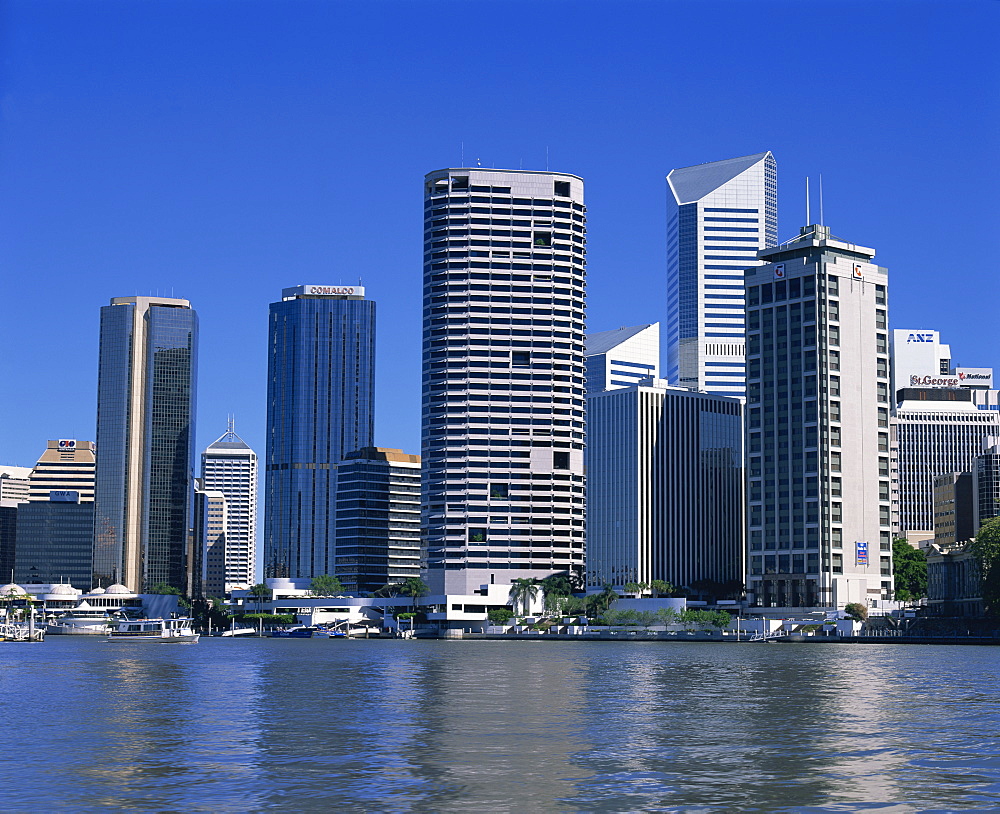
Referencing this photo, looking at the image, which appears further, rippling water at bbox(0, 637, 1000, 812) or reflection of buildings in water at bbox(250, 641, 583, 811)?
reflection of buildings in water at bbox(250, 641, 583, 811)

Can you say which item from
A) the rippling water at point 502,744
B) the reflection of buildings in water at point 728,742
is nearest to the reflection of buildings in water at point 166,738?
the rippling water at point 502,744

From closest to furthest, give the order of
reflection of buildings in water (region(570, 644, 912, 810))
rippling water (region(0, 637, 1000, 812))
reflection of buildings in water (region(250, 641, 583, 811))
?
rippling water (region(0, 637, 1000, 812)) → reflection of buildings in water (region(570, 644, 912, 810)) → reflection of buildings in water (region(250, 641, 583, 811))

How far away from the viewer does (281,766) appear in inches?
2212

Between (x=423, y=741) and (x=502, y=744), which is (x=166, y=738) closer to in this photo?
(x=423, y=741)

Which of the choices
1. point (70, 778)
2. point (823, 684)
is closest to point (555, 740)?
point (70, 778)

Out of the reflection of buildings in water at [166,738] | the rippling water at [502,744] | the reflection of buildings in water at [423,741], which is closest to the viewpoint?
the rippling water at [502,744]

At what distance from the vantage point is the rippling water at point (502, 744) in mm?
48219

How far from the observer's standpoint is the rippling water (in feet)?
158

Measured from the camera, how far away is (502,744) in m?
63.3

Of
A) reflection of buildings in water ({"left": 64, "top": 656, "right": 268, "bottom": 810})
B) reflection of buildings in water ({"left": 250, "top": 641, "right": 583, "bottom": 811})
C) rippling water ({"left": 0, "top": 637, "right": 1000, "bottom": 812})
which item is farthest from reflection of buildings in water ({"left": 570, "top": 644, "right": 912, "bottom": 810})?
reflection of buildings in water ({"left": 64, "top": 656, "right": 268, "bottom": 810})

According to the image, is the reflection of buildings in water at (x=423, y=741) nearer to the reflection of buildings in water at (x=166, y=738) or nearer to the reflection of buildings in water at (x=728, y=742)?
the reflection of buildings in water at (x=166, y=738)

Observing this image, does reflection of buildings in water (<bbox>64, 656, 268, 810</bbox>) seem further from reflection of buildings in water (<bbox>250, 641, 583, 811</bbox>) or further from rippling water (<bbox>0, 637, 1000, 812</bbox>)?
reflection of buildings in water (<bbox>250, 641, 583, 811</bbox>)

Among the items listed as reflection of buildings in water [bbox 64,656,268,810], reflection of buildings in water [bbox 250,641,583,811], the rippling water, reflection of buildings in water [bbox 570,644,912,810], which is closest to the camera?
the rippling water

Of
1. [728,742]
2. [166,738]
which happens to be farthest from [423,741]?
[728,742]
